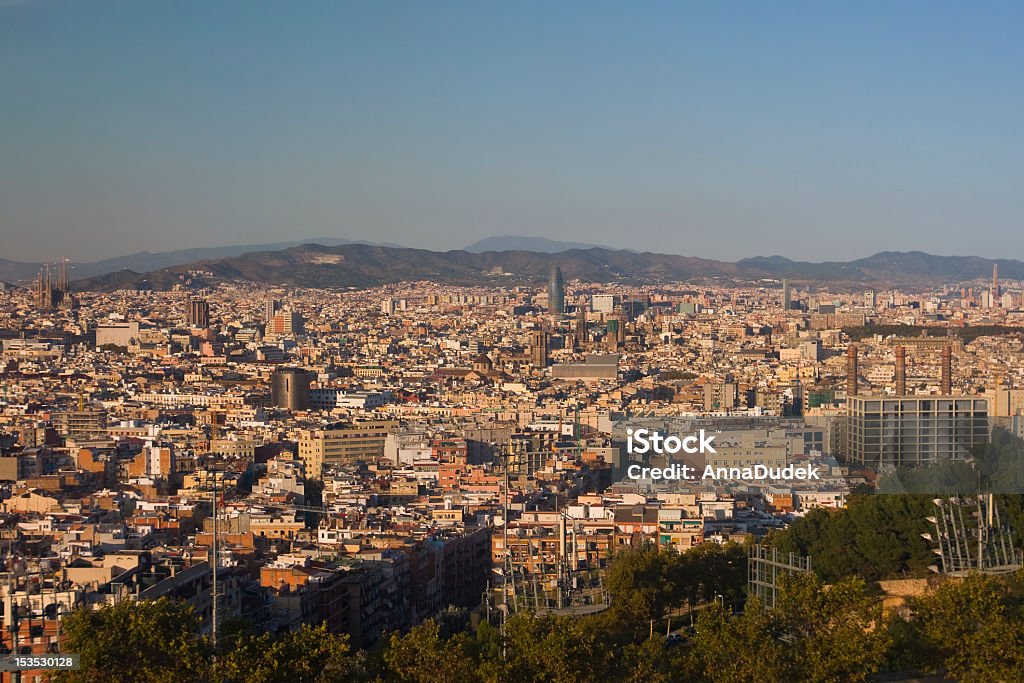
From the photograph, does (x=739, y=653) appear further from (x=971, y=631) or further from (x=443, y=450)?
(x=443, y=450)

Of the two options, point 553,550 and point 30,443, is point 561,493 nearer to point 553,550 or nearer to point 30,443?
point 553,550

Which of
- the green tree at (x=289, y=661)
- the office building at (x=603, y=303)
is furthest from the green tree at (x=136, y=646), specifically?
the office building at (x=603, y=303)

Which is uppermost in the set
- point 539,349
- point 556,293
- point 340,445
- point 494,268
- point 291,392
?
point 494,268

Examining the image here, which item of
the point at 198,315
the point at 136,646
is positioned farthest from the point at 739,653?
the point at 198,315

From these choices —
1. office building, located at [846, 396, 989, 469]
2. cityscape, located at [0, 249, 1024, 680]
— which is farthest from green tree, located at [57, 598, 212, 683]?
office building, located at [846, 396, 989, 469]

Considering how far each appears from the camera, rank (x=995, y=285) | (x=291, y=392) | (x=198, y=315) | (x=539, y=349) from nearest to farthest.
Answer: (x=291, y=392) < (x=539, y=349) < (x=198, y=315) < (x=995, y=285)

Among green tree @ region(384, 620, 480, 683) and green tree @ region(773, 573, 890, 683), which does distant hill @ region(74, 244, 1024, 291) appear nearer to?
green tree @ region(773, 573, 890, 683)

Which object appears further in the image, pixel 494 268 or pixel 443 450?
pixel 494 268
